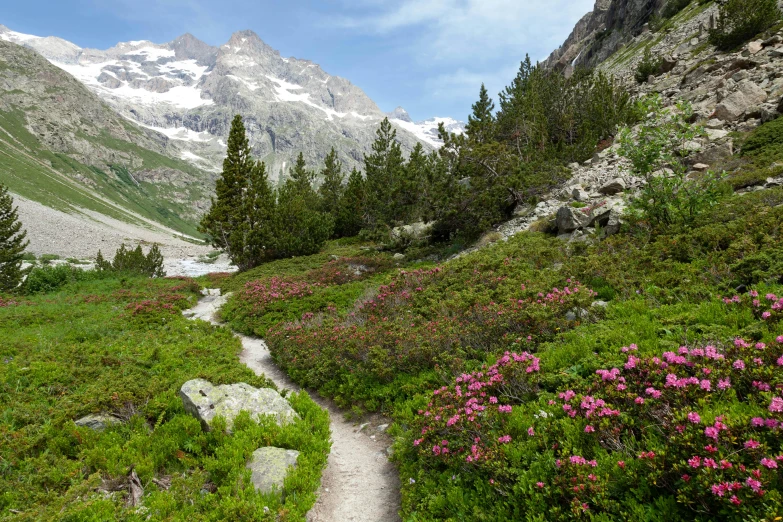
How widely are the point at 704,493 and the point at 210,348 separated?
13003 millimetres

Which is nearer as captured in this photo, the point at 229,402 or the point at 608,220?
the point at 229,402

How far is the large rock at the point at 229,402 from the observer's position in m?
7.62

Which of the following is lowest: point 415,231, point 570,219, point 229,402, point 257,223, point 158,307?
point 158,307

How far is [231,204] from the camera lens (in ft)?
111

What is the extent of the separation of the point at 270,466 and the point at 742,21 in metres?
50.7

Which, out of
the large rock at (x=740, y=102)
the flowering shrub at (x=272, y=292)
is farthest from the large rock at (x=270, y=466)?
the large rock at (x=740, y=102)

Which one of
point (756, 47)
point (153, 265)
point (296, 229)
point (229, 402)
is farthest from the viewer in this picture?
point (153, 265)

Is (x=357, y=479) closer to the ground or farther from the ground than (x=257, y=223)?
closer to the ground

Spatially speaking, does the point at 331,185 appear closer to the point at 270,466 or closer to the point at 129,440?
Answer: the point at 129,440

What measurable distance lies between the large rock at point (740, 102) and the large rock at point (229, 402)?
2827 cm

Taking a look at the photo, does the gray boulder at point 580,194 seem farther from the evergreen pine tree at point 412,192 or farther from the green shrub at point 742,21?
the green shrub at point 742,21

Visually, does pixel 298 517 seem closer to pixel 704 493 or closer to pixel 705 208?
pixel 704 493

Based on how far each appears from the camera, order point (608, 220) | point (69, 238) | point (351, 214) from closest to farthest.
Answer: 1. point (608, 220)
2. point (351, 214)
3. point (69, 238)

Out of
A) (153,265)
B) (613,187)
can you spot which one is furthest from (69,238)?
(613,187)
